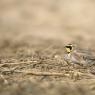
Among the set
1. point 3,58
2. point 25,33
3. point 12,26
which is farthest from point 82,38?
point 3,58

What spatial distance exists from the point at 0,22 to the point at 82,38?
308 cm

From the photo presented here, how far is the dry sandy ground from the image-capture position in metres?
5.12

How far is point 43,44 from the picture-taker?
30.2 ft

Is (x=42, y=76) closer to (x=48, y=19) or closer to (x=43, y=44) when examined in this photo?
(x=43, y=44)

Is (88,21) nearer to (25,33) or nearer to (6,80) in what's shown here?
(25,33)

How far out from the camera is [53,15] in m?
13.5

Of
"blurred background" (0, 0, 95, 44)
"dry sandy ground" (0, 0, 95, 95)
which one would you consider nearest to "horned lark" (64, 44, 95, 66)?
"dry sandy ground" (0, 0, 95, 95)

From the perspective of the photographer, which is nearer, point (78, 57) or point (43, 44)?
point (78, 57)

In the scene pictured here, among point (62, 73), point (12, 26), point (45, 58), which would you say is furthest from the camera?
point (12, 26)

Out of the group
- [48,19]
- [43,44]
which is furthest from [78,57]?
[48,19]

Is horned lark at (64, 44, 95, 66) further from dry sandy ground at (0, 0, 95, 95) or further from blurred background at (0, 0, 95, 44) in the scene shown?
blurred background at (0, 0, 95, 44)

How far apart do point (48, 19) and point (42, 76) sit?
7.64 m

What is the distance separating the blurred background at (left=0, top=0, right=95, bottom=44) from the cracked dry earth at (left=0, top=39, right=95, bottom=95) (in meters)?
3.05

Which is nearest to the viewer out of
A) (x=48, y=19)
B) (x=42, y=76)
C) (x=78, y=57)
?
(x=42, y=76)
